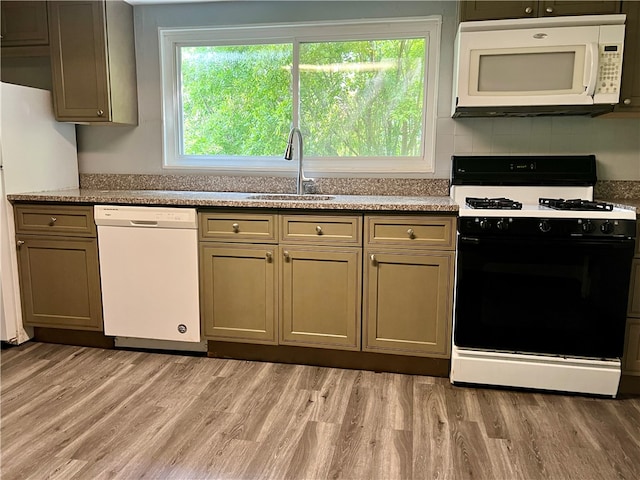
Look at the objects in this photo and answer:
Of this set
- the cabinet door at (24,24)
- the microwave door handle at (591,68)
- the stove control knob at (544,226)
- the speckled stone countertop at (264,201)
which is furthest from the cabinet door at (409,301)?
the cabinet door at (24,24)

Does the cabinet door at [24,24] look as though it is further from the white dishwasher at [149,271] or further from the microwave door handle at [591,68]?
the microwave door handle at [591,68]

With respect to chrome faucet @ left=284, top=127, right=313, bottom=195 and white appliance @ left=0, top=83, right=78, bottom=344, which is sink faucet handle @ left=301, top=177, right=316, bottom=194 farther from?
white appliance @ left=0, top=83, right=78, bottom=344

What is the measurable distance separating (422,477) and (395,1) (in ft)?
8.42

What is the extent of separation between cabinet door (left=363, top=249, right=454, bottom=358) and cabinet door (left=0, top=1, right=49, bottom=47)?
2442 mm

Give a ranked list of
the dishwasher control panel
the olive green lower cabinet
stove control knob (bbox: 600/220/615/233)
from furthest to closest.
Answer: the dishwasher control panel
the olive green lower cabinet
stove control knob (bbox: 600/220/615/233)

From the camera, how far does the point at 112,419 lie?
215 cm

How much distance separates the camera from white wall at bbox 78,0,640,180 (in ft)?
9.39

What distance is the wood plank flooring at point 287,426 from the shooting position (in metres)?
1.82

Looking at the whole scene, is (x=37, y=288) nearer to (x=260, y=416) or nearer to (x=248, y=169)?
(x=248, y=169)

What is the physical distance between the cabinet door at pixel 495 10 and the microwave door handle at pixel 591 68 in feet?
1.06

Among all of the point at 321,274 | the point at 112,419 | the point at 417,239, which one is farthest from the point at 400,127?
the point at 112,419

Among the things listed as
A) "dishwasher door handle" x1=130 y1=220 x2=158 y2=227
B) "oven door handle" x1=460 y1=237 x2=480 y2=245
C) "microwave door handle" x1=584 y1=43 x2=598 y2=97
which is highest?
"microwave door handle" x1=584 y1=43 x2=598 y2=97

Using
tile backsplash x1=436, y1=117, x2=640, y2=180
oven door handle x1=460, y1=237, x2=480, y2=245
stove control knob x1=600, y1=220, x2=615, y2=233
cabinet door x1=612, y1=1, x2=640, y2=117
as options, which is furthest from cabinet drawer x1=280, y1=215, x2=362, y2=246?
cabinet door x1=612, y1=1, x2=640, y2=117

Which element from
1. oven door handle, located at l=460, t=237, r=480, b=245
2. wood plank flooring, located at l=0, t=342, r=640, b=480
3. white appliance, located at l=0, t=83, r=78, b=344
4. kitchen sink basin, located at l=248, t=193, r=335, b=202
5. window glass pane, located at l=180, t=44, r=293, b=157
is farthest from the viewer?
window glass pane, located at l=180, t=44, r=293, b=157
